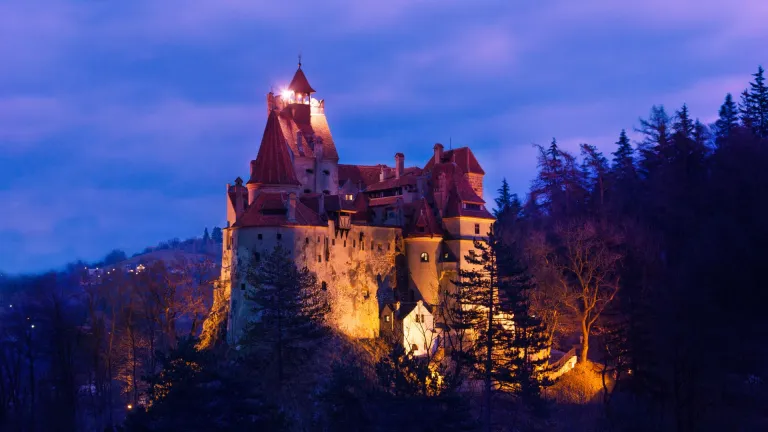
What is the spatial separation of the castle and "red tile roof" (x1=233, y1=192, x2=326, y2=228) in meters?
0.08

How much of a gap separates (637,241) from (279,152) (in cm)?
2973

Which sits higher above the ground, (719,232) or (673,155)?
(673,155)

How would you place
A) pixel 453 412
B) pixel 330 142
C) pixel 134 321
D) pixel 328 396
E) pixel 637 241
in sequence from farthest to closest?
pixel 134 321
pixel 330 142
pixel 637 241
pixel 328 396
pixel 453 412

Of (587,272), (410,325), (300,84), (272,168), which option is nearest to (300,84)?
(300,84)

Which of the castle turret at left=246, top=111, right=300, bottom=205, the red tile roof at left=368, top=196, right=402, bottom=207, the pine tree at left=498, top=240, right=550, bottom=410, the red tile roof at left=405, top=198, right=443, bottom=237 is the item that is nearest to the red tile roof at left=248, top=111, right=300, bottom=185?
the castle turret at left=246, top=111, right=300, bottom=205

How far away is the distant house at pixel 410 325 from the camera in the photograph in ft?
209

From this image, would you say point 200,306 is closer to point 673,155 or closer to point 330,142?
point 330,142

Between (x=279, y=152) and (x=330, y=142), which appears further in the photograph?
(x=330, y=142)

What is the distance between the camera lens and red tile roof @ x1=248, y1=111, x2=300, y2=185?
209ft

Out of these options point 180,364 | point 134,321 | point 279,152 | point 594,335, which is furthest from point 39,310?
point 594,335

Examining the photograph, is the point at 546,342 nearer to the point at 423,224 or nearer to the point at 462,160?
the point at 423,224

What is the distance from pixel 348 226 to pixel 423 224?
262 inches

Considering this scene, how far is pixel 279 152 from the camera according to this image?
212ft

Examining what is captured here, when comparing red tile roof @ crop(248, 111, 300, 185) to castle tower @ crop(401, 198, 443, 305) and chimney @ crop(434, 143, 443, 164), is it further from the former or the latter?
chimney @ crop(434, 143, 443, 164)
